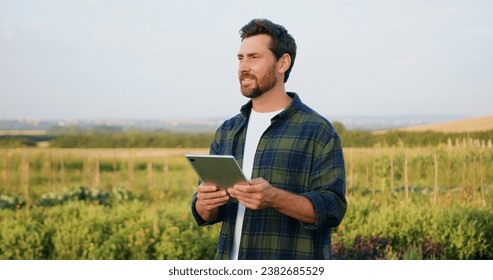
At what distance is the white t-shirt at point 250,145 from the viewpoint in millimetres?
2256

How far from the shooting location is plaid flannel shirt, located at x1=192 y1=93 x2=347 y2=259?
2174 mm

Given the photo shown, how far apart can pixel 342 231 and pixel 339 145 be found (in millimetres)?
3911

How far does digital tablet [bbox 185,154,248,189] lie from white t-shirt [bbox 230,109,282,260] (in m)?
0.19

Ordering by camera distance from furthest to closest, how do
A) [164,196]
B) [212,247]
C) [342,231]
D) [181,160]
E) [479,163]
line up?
[181,160], [164,196], [479,163], [342,231], [212,247]

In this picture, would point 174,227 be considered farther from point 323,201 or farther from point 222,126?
point 323,201

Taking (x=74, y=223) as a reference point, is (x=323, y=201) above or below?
above

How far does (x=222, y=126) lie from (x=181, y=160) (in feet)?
37.8

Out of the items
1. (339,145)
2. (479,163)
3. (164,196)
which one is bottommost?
(164,196)

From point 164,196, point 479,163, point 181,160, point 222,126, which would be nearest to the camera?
point 222,126

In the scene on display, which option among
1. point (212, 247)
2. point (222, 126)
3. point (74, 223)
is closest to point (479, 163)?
point (212, 247)

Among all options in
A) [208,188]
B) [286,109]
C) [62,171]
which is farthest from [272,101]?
[62,171]

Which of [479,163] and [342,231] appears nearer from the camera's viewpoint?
[342,231]

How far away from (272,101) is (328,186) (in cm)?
37

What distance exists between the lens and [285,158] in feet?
7.27
